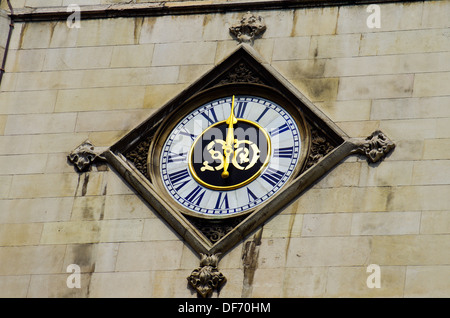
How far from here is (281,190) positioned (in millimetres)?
23703

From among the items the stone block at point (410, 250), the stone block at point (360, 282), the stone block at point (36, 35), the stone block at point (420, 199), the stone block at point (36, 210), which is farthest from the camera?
the stone block at point (36, 35)

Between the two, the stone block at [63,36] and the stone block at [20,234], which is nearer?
the stone block at [20,234]

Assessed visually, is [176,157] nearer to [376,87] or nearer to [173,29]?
[173,29]

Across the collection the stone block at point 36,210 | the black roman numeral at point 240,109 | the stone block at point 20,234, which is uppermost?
the black roman numeral at point 240,109

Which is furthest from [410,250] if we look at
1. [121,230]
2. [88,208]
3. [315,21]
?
[88,208]

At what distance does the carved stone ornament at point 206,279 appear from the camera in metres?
23.1

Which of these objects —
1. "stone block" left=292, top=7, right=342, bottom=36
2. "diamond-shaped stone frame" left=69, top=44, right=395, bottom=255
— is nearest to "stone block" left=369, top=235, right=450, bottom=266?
"diamond-shaped stone frame" left=69, top=44, right=395, bottom=255

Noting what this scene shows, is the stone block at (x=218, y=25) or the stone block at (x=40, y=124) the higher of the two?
the stone block at (x=218, y=25)

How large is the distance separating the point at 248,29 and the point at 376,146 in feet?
9.45

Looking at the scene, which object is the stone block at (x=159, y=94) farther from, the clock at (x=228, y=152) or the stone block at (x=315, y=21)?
the stone block at (x=315, y=21)

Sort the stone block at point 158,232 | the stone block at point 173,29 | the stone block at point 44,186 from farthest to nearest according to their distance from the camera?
the stone block at point 173,29, the stone block at point 44,186, the stone block at point 158,232

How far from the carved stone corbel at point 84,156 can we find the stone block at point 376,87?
135 inches

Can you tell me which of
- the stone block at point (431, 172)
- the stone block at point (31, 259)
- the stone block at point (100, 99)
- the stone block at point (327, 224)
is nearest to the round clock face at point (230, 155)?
the stone block at point (327, 224)
